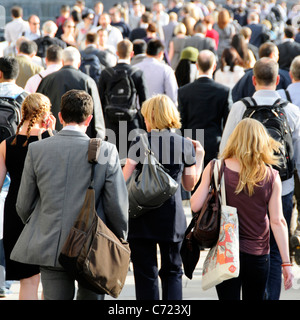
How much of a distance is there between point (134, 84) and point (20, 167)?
13.5ft

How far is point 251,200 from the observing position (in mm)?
5016

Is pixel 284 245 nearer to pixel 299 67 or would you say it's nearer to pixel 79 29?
pixel 299 67

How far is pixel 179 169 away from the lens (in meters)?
5.74

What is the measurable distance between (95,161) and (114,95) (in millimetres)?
4890

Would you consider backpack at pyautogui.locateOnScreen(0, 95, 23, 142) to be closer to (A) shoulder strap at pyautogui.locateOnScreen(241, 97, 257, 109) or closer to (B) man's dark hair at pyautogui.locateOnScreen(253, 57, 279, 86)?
(A) shoulder strap at pyautogui.locateOnScreen(241, 97, 257, 109)

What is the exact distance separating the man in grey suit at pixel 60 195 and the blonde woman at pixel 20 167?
766mm

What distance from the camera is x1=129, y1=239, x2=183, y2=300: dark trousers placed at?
5668 millimetres

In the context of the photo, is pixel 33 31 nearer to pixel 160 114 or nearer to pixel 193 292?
pixel 193 292

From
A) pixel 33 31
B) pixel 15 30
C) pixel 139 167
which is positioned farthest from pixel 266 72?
pixel 15 30

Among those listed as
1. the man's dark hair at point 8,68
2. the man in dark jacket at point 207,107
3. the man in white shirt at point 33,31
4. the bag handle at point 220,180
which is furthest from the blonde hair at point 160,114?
the man in white shirt at point 33,31

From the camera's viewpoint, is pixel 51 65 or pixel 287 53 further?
pixel 287 53

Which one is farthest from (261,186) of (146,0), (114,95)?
(146,0)

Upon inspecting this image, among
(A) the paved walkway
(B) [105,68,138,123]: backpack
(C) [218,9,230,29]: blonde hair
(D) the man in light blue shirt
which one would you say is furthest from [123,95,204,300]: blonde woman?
(C) [218,9,230,29]: blonde hair

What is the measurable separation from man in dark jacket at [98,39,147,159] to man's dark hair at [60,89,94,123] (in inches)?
181
